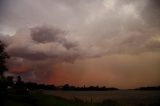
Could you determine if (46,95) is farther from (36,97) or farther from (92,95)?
(92,95)

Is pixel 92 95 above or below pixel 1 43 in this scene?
below

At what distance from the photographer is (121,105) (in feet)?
38.6

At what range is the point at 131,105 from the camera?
39.9 feet

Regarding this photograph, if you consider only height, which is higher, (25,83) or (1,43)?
(1,43)

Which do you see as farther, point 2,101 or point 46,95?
point 46,95

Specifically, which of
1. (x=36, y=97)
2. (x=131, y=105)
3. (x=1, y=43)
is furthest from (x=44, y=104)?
(x=131, y=105)

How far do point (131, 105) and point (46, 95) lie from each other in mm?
2129

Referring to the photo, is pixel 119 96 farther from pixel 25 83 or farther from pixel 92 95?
pixel 25 83

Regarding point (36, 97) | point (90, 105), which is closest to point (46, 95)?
point (36, 97)

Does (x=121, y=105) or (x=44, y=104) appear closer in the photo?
(x=44, y=104)

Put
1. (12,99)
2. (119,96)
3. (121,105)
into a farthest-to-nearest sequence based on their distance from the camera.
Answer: (119,96), (121,105), (12,99)

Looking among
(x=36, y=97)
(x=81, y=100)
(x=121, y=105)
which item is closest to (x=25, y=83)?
(x=36, y=97)

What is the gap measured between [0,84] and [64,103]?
1557 mm

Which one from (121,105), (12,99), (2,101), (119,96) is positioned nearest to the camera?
(2,101)
